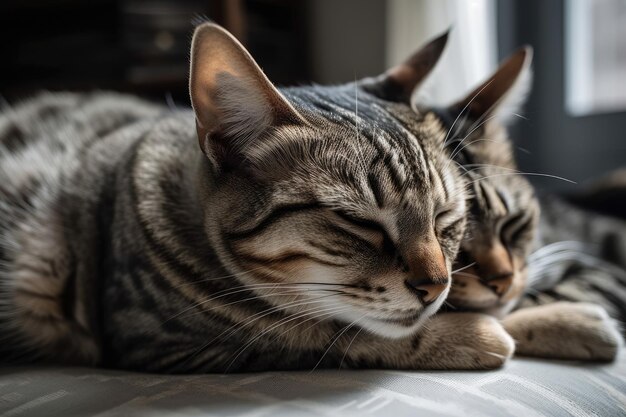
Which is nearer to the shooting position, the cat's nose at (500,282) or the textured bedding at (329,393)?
the textured bedding at (329,393)

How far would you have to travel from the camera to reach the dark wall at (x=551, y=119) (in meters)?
1.95

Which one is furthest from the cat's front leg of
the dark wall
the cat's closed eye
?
the dark wall

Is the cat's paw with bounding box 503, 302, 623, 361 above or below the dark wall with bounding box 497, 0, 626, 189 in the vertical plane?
below

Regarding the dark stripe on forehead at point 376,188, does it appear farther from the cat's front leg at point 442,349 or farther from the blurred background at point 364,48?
the blurred background at point 364,48

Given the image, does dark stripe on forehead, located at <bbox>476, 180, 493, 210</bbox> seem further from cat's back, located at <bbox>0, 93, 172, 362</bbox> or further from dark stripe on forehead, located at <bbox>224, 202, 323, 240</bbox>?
cat's back, located at <bbox>0, 93, 172, 362</bbox>

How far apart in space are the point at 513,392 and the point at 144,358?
1.73ft

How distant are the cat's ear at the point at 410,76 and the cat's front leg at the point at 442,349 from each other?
1.37ft

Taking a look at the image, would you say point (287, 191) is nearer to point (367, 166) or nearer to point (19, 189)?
point (367, 166)

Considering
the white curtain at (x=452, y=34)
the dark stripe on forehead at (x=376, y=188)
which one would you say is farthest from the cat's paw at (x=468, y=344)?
the white curtain at (x=452, y=34)

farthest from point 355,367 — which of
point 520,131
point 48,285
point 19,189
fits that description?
point 520,131

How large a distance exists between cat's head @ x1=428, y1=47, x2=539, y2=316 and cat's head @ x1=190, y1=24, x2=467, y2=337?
0.11m

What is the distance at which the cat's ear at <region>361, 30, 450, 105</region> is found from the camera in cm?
112

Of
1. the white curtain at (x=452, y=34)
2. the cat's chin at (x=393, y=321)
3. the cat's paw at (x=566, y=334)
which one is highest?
the white curtain at (x=452, y=34)

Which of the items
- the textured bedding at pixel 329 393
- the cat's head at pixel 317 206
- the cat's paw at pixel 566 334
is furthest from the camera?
the cat's paw at pixel 566 334
